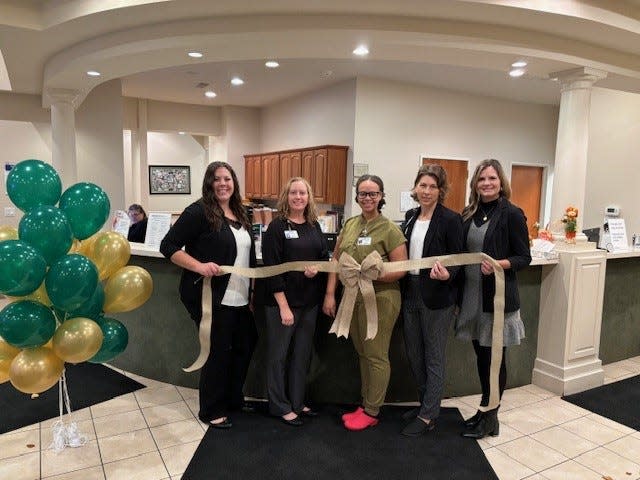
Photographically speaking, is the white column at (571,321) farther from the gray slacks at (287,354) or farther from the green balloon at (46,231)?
the green balloon at (46,231)

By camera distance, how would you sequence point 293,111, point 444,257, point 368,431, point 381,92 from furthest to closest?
point 293,111 < point 381,92 < point 368,431 < point 444,257

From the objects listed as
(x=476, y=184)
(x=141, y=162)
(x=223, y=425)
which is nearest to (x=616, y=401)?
(x=476, y=184)

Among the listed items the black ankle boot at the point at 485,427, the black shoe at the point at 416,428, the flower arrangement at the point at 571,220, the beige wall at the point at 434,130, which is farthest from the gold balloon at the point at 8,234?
the beige wall at the point at 434,130

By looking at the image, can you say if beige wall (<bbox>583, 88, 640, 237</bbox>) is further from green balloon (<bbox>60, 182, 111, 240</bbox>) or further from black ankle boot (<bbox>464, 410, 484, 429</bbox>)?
green balloon (<bbox>60, 182, 111, 240</bbox>)

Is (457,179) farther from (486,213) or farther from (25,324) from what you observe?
(25,324)

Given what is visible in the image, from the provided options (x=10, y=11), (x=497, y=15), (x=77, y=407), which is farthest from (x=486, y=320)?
(x=10, y=11)

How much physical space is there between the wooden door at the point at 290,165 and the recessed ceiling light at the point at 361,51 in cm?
346

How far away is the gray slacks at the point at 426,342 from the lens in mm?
2557

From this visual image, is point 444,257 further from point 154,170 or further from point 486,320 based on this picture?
point 154,170

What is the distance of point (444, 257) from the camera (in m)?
2.44

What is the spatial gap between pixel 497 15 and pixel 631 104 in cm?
464

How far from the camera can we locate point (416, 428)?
2.68 meters

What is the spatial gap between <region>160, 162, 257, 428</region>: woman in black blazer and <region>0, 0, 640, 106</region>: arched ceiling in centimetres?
122

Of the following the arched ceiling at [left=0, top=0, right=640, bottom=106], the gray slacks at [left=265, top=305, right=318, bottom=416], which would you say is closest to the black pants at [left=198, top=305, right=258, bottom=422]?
the gray slacks at [left=265, top=305, right=318, bottom=416]
